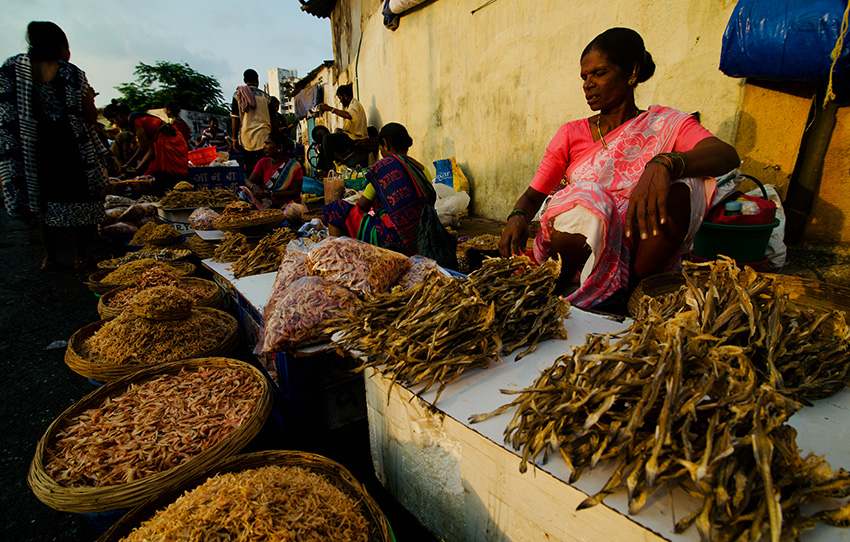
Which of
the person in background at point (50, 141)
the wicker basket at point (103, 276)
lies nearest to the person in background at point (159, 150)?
the person in background at point (50, 141)

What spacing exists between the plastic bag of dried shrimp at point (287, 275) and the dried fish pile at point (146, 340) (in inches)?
22.8

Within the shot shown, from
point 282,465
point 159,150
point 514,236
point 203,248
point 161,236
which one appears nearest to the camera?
point 282,465

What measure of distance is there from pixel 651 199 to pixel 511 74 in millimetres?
4845

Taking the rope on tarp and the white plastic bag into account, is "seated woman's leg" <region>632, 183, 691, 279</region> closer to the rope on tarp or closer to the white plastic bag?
the rope on tarp

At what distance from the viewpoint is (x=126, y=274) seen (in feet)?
12.4

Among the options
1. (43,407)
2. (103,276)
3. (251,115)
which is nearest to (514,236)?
(43,407)

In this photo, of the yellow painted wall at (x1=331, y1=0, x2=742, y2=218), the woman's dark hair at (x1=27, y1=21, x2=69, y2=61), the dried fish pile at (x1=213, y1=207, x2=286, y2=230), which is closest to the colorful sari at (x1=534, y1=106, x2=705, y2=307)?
the yellow painted wall at (x1=331, y1=0, x2=742, y2=218)

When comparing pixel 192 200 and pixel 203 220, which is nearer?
pixel 203 220

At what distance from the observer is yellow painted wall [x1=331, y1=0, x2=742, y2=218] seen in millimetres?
3648

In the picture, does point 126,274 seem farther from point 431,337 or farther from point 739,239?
point 739,239

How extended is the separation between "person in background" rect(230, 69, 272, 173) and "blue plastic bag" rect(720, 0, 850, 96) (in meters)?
7.56

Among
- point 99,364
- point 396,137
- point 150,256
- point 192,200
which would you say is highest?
point 396,137

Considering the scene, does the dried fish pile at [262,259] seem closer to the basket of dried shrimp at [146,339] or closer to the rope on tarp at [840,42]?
the basket of dried shrimp at [146,339]

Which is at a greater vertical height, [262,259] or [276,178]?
[276,178]
